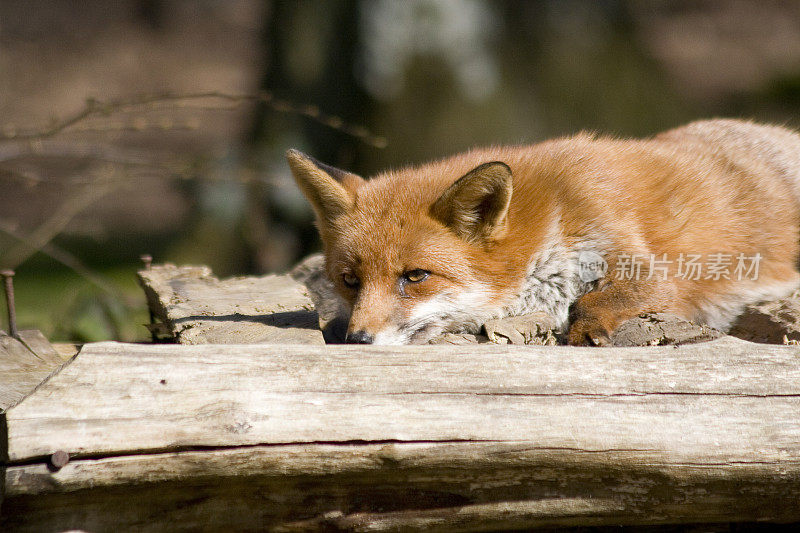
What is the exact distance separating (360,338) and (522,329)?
68cm

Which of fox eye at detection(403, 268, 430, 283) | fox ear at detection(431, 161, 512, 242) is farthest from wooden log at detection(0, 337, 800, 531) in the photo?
fox ear at detection(431, 161, 512, 242)

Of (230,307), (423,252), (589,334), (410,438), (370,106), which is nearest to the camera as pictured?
(410,438)

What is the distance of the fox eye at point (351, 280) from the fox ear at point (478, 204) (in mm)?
440

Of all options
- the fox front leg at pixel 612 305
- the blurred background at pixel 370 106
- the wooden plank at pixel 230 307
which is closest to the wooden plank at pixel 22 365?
the wooden plank at pixel 230 307

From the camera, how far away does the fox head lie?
10.0 feet

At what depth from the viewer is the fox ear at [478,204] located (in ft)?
9.85

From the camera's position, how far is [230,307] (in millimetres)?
3521

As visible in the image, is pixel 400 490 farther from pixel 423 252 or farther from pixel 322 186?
pixel 322 186

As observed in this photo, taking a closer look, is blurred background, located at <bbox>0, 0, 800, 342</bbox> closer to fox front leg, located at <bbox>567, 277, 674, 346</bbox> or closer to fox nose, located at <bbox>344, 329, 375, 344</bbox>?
fox nose, located at <bbox>344, 329, 375, 344</bbox>

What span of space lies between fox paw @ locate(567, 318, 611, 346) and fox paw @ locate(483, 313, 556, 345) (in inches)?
3.7

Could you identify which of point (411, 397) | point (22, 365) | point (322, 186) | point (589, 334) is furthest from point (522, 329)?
point (22, 365)

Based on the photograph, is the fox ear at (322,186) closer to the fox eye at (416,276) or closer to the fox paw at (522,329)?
the fox eye at (416,276)

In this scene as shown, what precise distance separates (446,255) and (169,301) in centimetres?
138

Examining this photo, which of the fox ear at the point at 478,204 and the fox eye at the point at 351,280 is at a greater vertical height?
the fox ear at the point at 478,204
